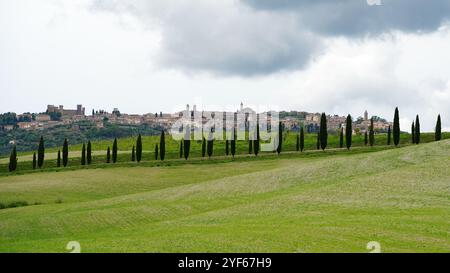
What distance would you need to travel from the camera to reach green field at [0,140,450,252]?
2662cm

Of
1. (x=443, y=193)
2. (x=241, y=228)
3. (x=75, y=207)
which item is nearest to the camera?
(x=241, y=228)

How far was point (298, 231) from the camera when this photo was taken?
29234 mm

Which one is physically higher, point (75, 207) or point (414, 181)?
point (414, 181)

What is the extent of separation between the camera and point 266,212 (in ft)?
130

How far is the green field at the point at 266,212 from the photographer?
26.6m

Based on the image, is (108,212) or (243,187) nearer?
(108,212)
